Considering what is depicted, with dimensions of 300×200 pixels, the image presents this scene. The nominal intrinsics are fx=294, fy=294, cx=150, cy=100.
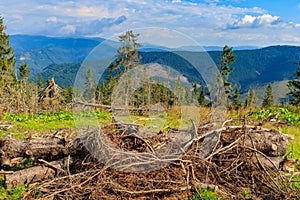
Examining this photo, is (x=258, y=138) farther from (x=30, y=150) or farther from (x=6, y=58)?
(x=6, y=58)

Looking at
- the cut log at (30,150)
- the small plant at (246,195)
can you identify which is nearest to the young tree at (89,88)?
the cut log at (30,150)

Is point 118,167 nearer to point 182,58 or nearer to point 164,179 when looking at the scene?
point 164,179

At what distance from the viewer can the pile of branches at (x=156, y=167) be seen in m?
4.99

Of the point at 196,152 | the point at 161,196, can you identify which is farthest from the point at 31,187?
the point at 196,152

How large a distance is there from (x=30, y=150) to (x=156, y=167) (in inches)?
105

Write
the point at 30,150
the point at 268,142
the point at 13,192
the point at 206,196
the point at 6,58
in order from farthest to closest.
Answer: the point at 6,58
the point at 268,142
the point at 30,150
the point at 13,192
the point at 206,196

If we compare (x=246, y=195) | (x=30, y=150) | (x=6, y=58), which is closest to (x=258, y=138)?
(x=246, y=195)

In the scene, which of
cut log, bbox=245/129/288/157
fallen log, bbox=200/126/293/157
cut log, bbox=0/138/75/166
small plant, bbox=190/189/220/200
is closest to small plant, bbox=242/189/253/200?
small plant, bbox=190/189/220/200

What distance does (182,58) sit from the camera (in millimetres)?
8219

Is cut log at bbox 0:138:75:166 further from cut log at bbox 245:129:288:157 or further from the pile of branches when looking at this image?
cut log at bbox 245:129:288:157

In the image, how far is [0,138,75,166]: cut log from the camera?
5988 millimetres

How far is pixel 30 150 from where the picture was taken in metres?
6.03

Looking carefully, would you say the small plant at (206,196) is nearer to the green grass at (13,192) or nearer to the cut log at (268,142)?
the cut log at (268,142)

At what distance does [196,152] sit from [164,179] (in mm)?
1002
